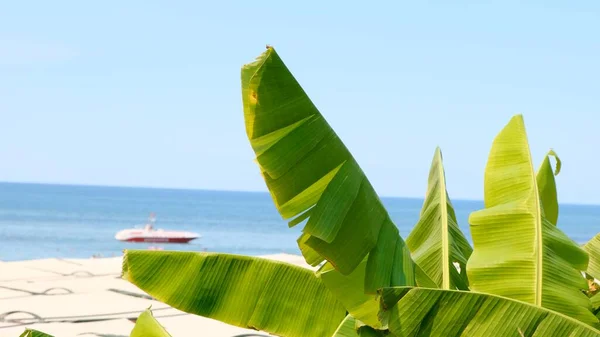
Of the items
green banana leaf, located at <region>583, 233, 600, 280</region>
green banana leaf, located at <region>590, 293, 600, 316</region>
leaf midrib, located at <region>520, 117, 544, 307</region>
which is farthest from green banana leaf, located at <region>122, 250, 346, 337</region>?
green banana leaf, located at <region>583, 233, 600, 280</region>

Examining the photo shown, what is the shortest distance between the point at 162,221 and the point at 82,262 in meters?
79.0

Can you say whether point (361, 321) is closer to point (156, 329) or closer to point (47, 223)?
point (156, 329)

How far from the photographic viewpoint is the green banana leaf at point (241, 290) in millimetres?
2760

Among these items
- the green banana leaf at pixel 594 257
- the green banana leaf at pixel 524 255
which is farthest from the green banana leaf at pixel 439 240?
the green banana leaf at pixel 594 257

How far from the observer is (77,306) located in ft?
21.3

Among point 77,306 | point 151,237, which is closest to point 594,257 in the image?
point 77,306

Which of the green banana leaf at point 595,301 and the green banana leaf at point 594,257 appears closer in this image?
the green banana leaf at point 595,301

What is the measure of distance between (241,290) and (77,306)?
4.04 m

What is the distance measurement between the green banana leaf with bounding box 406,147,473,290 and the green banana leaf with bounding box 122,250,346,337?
0.42 m

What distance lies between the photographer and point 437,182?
3.47 m

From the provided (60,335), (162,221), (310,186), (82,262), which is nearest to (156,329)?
(310,186)

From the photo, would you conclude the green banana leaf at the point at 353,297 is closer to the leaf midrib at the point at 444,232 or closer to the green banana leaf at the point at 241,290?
the green banana leaf at the point at 241,290

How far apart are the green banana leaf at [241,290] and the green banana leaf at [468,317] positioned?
713 millimetres

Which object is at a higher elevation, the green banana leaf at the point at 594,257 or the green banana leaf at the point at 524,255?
the green banana leaf at the point at 524,255
